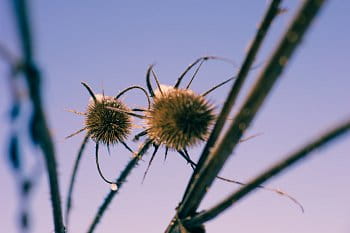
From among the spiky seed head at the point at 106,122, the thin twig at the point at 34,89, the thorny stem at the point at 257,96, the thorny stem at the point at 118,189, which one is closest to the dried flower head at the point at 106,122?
the spiky seed head at the point at 106,122

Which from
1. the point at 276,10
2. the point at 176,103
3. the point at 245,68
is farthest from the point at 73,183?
the point at 276,10

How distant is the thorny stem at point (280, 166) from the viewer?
190 centimetres

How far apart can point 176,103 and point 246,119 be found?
2392 millimetres

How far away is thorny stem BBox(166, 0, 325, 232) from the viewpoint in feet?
5.93

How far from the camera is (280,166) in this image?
85.6 inches

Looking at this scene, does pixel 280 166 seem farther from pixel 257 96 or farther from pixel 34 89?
pixel 34 89

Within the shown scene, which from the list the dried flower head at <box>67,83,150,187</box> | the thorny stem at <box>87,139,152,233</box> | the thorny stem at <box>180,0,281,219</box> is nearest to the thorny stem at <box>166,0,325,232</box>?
the thorny stem at <box>180,0,281,219</box>

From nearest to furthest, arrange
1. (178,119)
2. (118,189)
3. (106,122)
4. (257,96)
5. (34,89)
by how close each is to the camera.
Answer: (34,89) → (257,96) → (118,189) → (178,119) → (106,122)

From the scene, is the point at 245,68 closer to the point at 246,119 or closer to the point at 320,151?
the point at 246,119

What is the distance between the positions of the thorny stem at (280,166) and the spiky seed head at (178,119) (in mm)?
1628

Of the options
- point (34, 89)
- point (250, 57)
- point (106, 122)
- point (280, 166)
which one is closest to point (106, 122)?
point (106, 122)

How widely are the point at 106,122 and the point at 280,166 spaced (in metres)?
4.20

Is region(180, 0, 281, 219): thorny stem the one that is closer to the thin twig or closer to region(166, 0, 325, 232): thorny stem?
region(166, 0, 325, 232): thorny stem

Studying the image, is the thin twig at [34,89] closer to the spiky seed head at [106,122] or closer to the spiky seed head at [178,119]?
the spiky seed head at [178,119]
